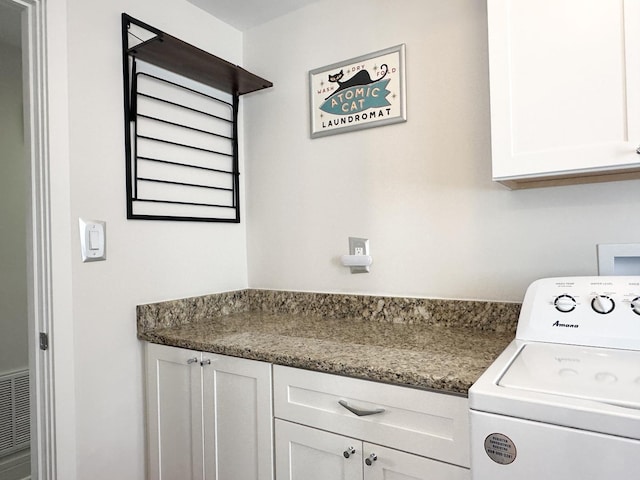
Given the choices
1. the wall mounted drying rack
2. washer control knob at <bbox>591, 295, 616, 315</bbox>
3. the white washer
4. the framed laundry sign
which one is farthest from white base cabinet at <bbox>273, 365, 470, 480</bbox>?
the framed laundry sign

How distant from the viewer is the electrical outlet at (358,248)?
183 cm

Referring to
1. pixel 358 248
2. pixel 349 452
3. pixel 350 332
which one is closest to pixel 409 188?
pixel 358 248

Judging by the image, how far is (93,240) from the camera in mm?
1509

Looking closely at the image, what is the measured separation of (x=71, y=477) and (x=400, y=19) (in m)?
2.07

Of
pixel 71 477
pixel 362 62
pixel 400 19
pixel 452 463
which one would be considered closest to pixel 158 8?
pixel 362 62

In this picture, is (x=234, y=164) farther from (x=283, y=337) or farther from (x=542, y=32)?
(x=542, y=32)

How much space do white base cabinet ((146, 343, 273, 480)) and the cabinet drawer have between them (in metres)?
0.10

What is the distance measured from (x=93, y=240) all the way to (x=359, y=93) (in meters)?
1.20

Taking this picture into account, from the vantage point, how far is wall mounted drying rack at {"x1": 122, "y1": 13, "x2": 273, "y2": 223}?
1646 mm

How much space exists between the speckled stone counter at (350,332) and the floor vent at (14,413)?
135cm

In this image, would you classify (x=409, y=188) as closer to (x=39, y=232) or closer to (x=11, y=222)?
(x=39, y=232)

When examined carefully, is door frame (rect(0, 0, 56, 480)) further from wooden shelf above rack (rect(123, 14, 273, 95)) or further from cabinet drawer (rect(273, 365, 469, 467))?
cabinet drawer (rect(273, 365, 469, 467))

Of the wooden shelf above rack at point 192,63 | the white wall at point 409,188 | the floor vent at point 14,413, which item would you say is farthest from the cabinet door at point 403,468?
the floor vent at point 14,413

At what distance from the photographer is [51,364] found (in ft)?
4.59
